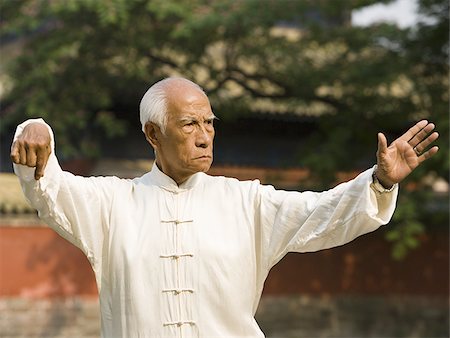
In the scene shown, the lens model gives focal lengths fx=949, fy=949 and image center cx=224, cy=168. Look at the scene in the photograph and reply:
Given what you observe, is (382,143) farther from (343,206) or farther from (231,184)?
(231,184)

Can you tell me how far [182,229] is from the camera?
325cm

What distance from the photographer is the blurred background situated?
35.7 feet

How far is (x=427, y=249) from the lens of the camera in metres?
12.5

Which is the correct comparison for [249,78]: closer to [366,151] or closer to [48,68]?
[366,151]

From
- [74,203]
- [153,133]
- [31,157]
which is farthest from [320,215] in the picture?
[31,157]

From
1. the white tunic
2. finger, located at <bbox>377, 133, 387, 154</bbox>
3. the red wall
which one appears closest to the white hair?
the white tunic

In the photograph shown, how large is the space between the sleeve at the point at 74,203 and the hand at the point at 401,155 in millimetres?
978

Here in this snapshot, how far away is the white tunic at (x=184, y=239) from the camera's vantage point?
10.3 feet

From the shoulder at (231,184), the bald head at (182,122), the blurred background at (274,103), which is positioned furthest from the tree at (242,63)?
the bald head at (182,122)

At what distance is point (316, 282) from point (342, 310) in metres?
0.51

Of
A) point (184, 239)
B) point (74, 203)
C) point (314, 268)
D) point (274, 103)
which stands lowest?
point (184, 239)

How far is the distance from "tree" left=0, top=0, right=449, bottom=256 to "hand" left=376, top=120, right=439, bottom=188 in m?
7.41

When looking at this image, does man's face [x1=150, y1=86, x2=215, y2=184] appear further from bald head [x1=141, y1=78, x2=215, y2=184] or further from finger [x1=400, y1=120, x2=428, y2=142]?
finger [x1=400, y1=120, x2=428, y2=142]

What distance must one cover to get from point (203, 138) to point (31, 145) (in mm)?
611
